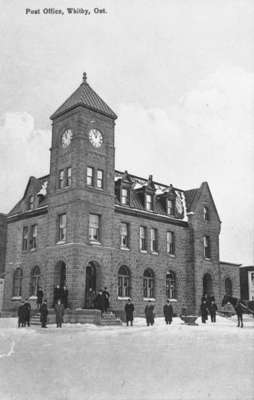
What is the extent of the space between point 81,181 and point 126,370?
19258mm

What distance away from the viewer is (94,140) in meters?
31.1

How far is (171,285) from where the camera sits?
35.7 meters

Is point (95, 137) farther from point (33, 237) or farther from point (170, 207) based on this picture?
point (170, 207)

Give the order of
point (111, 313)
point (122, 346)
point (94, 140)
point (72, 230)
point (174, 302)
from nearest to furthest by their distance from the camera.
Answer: point (122, 346) < point (111, 313) < point (72, 230) < point (94, 140) < point (174, 302)

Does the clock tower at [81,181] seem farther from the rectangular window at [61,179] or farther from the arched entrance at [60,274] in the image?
the arched entrance at [60,274]

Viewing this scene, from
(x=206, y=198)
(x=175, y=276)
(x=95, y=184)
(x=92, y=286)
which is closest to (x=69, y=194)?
(x=95, y=184)

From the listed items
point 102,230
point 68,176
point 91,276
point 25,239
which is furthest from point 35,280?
point 68,176

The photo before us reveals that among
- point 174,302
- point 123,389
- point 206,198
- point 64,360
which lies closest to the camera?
point 123,389

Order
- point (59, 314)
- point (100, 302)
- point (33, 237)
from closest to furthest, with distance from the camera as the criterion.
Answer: point (59, 314)
point (100, 302)
point (33, 237)

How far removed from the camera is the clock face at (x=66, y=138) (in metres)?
30.9

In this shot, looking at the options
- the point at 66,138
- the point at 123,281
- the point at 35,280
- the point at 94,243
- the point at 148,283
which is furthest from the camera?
the point at 148,283

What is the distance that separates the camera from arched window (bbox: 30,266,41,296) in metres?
32.3

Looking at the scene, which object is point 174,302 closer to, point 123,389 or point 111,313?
point 111,313

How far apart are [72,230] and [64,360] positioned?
16.7 meters
